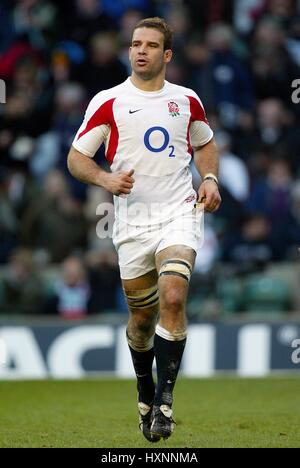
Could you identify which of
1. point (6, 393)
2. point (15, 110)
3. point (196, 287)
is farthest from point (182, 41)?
point (6, 393)

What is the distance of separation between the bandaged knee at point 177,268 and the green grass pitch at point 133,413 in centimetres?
118

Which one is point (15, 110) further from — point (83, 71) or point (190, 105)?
point (190, 105)

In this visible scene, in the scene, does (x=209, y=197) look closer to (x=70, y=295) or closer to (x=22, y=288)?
(x=70, y=295)

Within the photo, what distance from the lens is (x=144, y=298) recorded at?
28.1ft

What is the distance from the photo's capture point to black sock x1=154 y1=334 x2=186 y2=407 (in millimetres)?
A: 8023

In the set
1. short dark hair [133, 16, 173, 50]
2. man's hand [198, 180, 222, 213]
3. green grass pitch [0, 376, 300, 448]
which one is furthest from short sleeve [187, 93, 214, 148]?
green grass pitch [0, 376, 300, 448]

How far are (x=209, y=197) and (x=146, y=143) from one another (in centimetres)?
59

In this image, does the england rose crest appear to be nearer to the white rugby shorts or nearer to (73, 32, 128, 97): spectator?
the white rugby shorts

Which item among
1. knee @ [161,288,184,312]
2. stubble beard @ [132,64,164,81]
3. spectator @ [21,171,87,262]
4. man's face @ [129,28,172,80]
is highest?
man's face @ [129,28,172,80]

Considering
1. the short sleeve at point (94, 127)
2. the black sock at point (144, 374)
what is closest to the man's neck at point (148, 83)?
the short sleeve at point (94, 127)

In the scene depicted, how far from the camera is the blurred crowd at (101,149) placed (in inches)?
601

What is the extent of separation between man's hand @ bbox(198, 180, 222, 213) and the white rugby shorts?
0.42 feet

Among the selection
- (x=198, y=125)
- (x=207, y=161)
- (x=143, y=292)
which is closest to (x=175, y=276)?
(x=143, y=292)

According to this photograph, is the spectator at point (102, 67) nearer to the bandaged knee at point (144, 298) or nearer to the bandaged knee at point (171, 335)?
the bandaged knee at point (144, 298)
